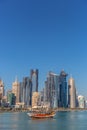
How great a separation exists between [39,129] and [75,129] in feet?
41.5

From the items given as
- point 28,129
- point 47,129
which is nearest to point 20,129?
point 28,129

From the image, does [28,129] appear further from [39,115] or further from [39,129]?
[39,115]

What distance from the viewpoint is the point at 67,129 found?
104188mm

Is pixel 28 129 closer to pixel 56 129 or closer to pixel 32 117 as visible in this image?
pixel 56 129

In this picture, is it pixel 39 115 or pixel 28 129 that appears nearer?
pixel 28 129

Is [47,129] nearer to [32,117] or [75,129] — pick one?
[75,129]

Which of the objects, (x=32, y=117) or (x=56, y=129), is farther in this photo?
(x=32, y=117)

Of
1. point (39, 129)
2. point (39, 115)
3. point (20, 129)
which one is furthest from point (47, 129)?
point (39, 115)

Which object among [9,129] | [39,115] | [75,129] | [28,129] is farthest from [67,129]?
[39,115]

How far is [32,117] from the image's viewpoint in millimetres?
176125

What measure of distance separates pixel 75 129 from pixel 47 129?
395 inches

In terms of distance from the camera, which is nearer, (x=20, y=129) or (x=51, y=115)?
(x=20, y=129)

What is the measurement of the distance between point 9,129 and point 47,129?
42.4 feet

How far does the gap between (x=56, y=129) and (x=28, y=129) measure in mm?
9374
